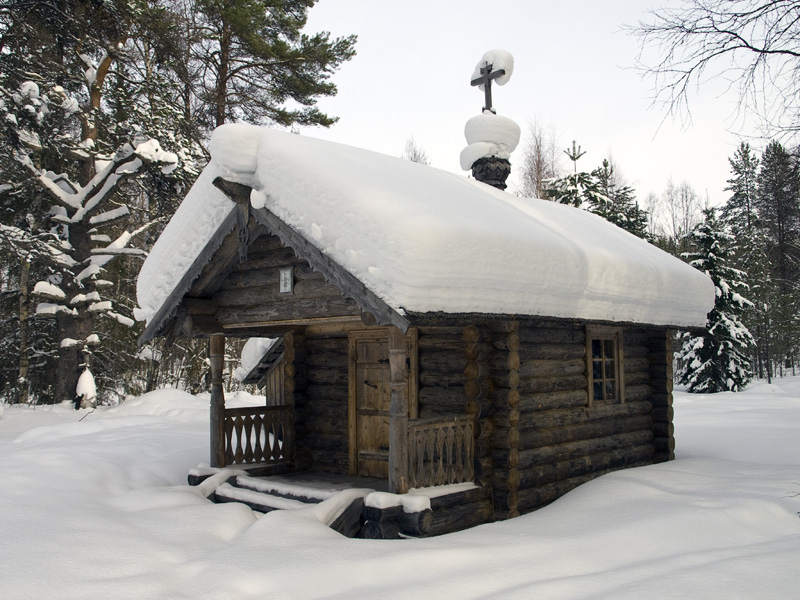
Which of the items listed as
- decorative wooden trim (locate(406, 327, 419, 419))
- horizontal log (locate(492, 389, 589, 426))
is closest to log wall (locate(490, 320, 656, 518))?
horizontal log (locate(492, 389, 589, 426))

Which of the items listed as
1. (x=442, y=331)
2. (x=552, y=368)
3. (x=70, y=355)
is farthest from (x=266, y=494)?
(x=70, y=355)

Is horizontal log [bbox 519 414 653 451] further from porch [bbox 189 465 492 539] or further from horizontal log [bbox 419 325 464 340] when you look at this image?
horizontal log [bbox 419 325 464 340]

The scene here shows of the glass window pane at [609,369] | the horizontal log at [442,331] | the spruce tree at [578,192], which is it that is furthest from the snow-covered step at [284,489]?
the spruce tree at [578,192]

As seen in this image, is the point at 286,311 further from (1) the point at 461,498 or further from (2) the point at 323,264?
(1) the point at 461,498

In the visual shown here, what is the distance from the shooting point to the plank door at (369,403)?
9156 millimetres

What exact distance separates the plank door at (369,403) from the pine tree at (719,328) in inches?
740

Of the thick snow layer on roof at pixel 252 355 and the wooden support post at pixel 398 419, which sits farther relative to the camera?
the thick snow layer on roof at pixel 252 355

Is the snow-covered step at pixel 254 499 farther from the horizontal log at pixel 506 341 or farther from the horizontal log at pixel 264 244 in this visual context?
the horizontal log at pixel 264 244

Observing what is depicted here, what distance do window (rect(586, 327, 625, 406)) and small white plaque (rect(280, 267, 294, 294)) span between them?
14.7 feet

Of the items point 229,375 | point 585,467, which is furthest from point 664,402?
point 229,375

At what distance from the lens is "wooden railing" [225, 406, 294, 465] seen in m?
9.54

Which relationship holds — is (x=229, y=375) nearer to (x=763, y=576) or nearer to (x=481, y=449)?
(x=481, y=449)

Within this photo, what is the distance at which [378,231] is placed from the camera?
6.45 metres

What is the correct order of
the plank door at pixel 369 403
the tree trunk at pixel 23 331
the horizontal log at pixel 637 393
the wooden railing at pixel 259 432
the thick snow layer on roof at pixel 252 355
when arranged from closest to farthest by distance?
the plank door at pixel 369 403
the wooden railing at pixel 259 432
the horizontal log at pixel 637 393
the thick snow layer on roof at pixel 252 355
the tree trunk at pixel 23 331
